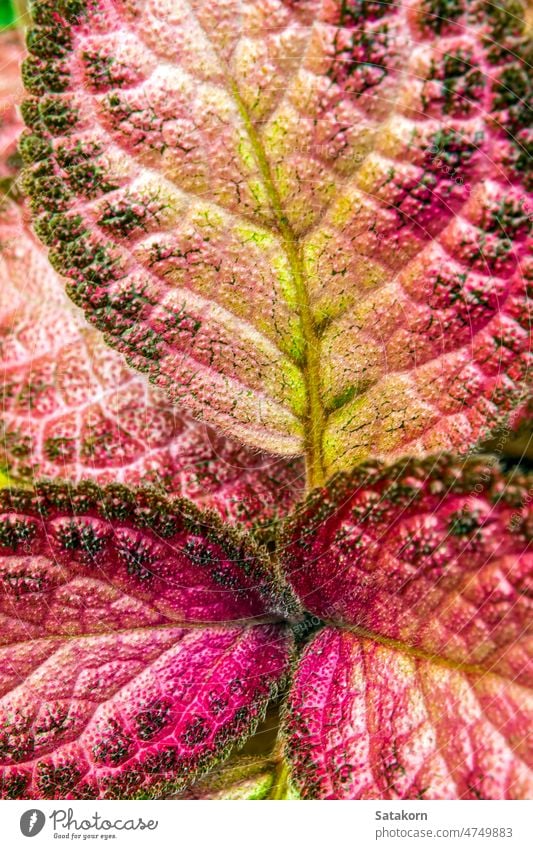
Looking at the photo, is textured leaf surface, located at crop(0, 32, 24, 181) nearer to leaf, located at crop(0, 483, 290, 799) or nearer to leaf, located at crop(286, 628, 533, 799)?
leaf, located at crop(0, 483, 290, 799)

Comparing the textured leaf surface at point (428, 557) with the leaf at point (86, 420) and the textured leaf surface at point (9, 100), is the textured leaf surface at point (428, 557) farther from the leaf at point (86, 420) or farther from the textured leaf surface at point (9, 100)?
the textured leaf surface at point (9, 100)

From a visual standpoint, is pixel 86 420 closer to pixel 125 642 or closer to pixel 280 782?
pixel 125 642

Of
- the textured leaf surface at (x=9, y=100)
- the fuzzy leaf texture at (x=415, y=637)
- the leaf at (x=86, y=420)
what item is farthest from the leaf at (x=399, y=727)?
the textured leaf surface at (x=9, y=100)

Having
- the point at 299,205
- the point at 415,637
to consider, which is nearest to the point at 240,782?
the point at 415,637

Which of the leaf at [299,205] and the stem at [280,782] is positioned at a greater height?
the leaf at [299,205]

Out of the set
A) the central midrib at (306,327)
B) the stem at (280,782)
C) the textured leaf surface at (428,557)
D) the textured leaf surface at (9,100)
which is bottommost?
the stem at (280,782)

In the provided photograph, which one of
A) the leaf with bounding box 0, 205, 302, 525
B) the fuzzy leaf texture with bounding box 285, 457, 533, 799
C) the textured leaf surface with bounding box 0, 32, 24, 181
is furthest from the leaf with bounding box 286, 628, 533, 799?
the textured leaf surface with bounding box 0, 32, 24, 181
